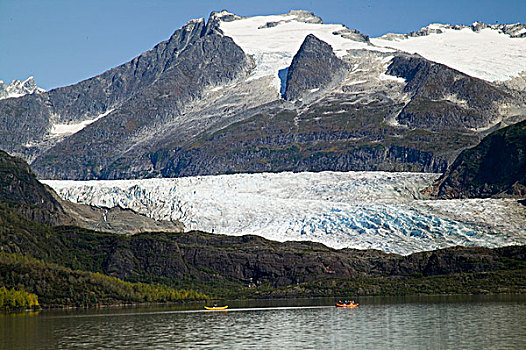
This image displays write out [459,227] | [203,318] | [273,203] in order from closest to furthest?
[203,318]
[459,227]
[273,203]

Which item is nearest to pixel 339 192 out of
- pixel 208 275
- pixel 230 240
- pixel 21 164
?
pixel 230 240

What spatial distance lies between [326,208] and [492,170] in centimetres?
5412

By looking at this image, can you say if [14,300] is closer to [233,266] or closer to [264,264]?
[233,266]

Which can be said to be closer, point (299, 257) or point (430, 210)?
point (299, 257)

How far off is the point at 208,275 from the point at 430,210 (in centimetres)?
3543

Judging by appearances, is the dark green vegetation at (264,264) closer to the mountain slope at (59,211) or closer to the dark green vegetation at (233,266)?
the dark green vegetation at (233,266)

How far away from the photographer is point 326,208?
133 meters

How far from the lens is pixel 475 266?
117500 mm

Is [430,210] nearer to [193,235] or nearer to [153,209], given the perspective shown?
[193,235]

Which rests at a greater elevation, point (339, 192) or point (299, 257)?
point (339, 192)

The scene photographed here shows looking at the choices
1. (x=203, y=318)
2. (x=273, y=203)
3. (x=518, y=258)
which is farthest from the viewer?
(x=273, y=203)

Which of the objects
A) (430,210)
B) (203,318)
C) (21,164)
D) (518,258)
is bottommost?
(203,318)

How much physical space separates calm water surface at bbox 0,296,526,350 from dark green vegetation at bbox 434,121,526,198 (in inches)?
2728

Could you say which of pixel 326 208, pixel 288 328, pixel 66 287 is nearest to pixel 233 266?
pixel 326 208
